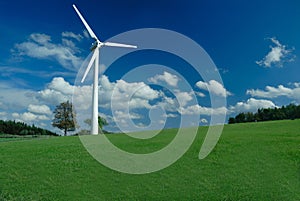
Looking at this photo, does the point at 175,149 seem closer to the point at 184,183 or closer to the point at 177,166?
the point at 177,166

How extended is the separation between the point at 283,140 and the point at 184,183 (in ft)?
36.2

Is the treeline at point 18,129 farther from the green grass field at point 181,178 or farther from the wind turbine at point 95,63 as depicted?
the green grass field at point 181,178

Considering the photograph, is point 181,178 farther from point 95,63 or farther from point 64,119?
point 64,119

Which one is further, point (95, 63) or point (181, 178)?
point (95, 63)

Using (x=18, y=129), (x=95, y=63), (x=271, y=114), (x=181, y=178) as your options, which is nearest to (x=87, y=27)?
(x=95, y=63)

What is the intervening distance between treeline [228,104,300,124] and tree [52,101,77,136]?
35.6 metres

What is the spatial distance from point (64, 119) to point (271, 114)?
4503 centimetres

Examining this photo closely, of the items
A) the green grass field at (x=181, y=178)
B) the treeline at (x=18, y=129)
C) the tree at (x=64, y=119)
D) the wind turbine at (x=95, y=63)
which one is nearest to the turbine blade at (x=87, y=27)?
the wind turbine at (x=95, y=63)

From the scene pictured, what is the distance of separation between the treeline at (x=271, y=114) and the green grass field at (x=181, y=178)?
136 feet

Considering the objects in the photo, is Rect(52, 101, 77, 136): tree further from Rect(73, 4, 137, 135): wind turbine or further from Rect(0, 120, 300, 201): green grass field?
Rect(0, 120, 300, 201): green grass field

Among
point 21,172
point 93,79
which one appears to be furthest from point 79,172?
point 93,79

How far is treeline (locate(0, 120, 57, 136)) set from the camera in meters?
98.7

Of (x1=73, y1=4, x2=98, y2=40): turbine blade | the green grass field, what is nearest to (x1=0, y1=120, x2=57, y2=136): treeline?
(x1=73, y1=4, x2=98, y2=40): turbine blade

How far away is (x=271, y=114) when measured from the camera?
67.0m
